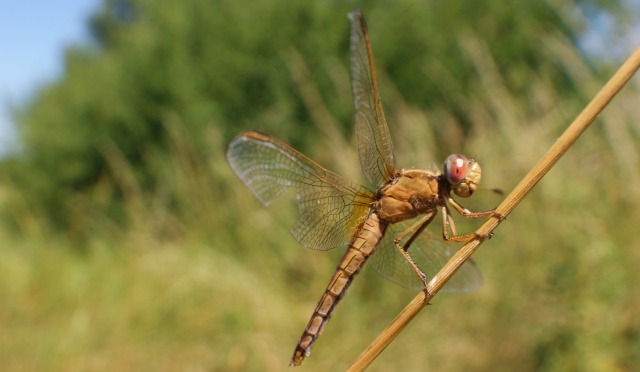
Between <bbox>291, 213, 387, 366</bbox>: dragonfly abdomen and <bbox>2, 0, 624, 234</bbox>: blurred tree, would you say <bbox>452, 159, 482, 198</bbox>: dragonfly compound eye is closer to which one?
<bbox>291, 213, 387, 366</bbox>: dragonfly abdomen

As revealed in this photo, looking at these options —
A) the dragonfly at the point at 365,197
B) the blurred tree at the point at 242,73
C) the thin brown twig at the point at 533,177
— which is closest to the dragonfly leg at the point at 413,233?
the dragonfly at the point at 365,197

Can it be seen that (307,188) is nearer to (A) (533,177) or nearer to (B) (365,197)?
(B) (365,197)

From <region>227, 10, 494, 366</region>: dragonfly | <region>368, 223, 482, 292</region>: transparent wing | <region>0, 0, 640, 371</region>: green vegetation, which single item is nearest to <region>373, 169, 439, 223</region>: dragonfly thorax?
<region>227, 10, 494, 366</region>: dragonfly

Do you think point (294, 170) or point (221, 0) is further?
point (221, 0)

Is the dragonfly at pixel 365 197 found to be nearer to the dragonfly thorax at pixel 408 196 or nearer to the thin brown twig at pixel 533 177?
the dragonfly thorax at pixel 408 196

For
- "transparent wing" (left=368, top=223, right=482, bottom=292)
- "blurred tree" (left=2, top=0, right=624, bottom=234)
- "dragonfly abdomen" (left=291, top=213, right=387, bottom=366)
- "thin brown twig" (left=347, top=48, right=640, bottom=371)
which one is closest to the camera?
"thin brown twig" (left=347, top=48, right=640, bottom=371)

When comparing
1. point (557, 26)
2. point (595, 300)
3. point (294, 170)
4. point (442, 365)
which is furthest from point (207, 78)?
point (294, 170)

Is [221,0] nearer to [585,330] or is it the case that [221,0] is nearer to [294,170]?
[585,330]
